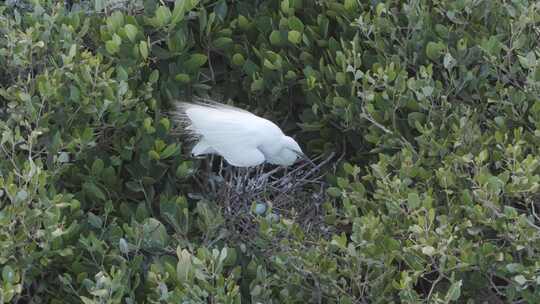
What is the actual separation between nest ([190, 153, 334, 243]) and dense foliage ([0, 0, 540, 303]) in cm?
4

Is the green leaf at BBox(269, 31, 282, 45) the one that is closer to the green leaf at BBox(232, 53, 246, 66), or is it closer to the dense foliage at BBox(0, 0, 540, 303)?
the dense foliage at BBox(0, 0, 540, 303)

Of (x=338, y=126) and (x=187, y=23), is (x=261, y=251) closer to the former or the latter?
(x=338, y=126)

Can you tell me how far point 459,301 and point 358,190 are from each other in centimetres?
40

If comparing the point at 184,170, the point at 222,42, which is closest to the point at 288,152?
the point at 184,170

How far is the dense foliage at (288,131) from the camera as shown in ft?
8.48

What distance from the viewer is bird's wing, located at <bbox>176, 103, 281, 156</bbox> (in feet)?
9.92

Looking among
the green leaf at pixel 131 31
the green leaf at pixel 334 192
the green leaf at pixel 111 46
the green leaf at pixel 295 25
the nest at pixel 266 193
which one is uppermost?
the green leaf at pixel 131 31

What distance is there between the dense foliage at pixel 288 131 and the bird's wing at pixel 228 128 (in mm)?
87

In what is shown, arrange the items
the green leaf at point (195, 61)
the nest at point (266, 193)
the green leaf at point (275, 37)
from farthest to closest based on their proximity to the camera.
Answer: the green leaf at point (275, 37), the green leaf at point (195, 61), the nest at point (266, 193)

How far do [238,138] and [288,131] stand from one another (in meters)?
0.54

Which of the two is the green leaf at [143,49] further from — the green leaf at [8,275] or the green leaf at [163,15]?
the green leaf at [8,275]

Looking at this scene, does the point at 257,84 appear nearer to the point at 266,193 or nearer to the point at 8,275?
the point at 266,193

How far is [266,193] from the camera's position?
3164 millimetres

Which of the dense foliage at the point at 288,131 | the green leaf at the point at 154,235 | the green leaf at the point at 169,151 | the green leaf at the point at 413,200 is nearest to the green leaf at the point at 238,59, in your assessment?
the dense foliage at the point at 288,131
